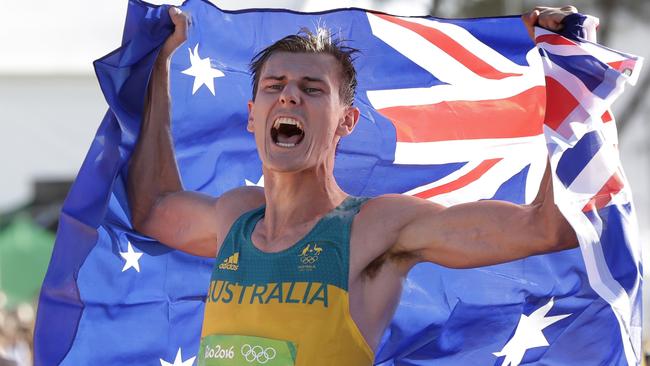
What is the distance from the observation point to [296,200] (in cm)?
485

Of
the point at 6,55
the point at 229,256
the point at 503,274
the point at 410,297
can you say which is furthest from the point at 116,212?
the point at 6,55

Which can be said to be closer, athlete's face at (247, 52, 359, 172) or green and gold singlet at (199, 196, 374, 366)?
green and gold singlet at (199, 196, 374, 366)

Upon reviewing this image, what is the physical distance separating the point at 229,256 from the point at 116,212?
74 centimetres

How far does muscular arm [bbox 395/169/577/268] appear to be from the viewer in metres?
4.25

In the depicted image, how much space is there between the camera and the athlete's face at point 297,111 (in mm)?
4758

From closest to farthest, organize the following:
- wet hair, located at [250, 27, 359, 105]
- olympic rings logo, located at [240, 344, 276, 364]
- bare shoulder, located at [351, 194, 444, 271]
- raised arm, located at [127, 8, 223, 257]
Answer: olympic rings logo, located at [240, 344, 276, 364] → bare shoulder, located at [351, 194, 444, 271] → wet hair, located at [250, 27, 359, 105] → raised arm, located at [127, 8, 223, 257]

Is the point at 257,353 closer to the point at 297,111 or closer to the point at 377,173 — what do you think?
the point at 297,111

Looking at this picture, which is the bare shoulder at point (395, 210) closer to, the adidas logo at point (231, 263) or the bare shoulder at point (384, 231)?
the bare shoulder at point (384, 231)

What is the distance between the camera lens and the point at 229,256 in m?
4.79

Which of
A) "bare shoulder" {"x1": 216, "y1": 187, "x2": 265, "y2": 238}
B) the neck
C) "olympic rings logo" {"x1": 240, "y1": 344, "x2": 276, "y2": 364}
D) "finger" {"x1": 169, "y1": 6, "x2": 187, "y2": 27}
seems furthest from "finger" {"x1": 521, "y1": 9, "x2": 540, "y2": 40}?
"finger" {"x1": 169, "y1": 6, "x2": 187, "y2": 27}

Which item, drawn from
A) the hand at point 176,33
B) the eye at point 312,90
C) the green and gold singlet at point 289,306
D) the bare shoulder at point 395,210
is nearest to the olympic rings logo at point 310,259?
the green and gold singlet at point 289,306

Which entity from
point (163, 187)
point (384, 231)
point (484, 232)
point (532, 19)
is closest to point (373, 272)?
point (384, 231)

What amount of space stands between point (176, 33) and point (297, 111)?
0.83 m

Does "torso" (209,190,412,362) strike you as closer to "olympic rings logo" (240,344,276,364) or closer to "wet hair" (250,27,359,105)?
"olympic rings logo" (240,344,276,364)
